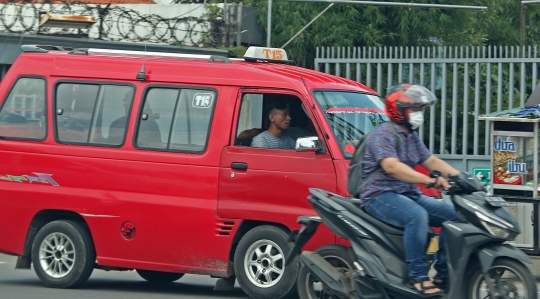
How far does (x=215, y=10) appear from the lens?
20859 millimetres

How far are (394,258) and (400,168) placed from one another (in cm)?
65

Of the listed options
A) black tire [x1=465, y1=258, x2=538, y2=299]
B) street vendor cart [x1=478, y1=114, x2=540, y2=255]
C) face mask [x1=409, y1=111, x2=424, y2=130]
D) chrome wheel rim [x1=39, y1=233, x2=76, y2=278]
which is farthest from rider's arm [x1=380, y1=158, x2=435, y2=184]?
street vendor cart [x1=478, y1=114, x2=540, y2=255]

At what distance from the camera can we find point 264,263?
7777 mm

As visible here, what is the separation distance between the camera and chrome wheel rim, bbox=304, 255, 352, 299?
6648 mm

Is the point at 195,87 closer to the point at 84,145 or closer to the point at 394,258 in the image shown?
the point at 84,145

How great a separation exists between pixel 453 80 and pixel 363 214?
8117 mm

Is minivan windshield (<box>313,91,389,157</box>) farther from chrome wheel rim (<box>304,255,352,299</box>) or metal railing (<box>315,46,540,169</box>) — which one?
metal railing (<box>315,46,540,169</box>)

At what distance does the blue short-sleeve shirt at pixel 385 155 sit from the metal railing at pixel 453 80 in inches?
278

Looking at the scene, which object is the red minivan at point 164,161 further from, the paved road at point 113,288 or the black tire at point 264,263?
the paved road at point 113,288

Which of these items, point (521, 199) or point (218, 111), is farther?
point (521, 199)

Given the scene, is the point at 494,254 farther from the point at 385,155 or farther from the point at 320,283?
the point at 320,283

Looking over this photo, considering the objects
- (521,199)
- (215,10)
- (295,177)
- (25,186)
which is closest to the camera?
(295,177)

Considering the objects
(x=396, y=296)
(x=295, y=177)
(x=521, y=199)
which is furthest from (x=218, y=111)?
(x=521, y=199)

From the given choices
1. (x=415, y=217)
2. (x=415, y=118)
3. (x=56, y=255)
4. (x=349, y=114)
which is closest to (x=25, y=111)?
(x=56, y=255)
